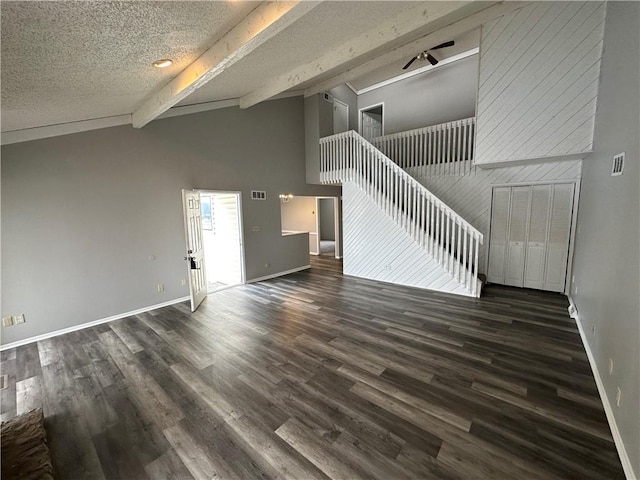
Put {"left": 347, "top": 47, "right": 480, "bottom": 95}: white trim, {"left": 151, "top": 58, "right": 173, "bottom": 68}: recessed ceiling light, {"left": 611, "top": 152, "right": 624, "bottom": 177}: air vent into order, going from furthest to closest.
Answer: {"left": 347, "top": 47, "right": 480, "bottom": 95}: white trim, {"left": 151, "top": 58, "right": 173, "bottom": 68}: recessed ceiling light, {"left": 611, "top": 152, "right": 624, "bottom": 177}: air vent

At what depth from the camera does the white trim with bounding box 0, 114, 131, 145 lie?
3.16 m

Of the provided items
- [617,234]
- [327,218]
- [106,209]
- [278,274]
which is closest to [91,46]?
[106,209]

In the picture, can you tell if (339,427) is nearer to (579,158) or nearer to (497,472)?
(497,472)

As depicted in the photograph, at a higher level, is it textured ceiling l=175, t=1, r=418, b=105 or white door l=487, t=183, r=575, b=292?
textured ceiling l=175, t=1, r=418, b=105

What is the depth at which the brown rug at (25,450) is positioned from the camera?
60.0 inches

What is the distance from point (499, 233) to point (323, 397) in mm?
4964

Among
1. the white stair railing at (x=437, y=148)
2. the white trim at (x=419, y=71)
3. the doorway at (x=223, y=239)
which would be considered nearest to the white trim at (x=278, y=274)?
the doorway at (x=223, y=239)

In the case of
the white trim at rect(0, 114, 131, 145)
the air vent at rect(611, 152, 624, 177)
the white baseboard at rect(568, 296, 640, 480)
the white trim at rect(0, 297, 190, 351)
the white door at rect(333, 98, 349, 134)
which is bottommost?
the white trim at rect(0, 297, 190, 351)

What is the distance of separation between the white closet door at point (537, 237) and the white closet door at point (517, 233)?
8 cm

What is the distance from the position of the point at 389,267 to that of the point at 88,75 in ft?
17.1

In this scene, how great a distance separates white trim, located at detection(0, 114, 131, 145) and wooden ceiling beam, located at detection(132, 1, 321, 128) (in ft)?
3.99

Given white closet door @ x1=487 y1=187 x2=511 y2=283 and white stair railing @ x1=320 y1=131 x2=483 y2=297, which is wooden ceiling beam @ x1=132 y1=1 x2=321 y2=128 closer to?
white stair railing @ x1=320 y1=131 x2=483 y2=297

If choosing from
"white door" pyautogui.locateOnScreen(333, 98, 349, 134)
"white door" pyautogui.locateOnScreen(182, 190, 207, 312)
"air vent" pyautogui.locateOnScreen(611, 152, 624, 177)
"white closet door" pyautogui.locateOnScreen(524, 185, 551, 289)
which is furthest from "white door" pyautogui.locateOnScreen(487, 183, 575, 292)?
"white door" pyautogui.locateOnScreen(182, 190, 207, 312)

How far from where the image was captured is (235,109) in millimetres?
5363
